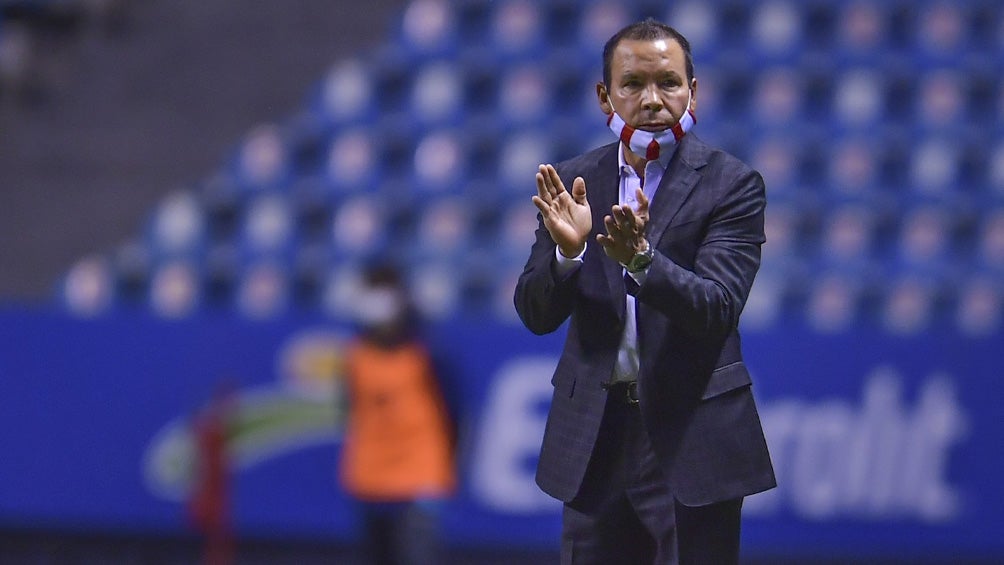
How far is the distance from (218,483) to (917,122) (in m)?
4.69

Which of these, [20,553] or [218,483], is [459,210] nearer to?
[218,483]

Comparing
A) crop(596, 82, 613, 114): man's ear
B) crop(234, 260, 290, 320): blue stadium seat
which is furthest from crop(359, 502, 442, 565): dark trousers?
crop(596, 82, 613, 114): man's ear

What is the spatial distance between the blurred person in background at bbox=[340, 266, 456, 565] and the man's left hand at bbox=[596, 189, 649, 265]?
3640 millimetres

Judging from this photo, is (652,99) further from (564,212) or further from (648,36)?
(564,212)

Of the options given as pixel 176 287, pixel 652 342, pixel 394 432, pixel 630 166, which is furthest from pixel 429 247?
pixel 652 342

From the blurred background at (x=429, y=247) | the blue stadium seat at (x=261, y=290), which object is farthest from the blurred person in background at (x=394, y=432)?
the blue stadium seat at (x=261, y=290)

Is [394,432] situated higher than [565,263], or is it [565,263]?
[394,432]

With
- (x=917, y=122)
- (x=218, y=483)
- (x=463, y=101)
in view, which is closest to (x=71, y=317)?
(x=218, y=483)

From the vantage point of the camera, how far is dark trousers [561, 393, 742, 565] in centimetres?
283

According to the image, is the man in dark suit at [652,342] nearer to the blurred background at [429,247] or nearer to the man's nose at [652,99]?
the man's nose at [652,99]

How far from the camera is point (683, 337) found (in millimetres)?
2834

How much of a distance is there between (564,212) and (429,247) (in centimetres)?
588

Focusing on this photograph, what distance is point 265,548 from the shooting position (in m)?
7.44

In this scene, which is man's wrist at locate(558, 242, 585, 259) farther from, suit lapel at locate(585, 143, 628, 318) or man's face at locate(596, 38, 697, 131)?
man's face at locate(596, 38, 697, 131)
